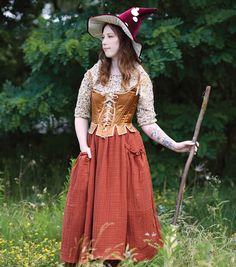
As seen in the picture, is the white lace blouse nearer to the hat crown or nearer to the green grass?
the hat crown

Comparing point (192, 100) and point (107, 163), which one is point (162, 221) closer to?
point (107, 163)

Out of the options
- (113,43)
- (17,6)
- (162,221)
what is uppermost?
(17,6)

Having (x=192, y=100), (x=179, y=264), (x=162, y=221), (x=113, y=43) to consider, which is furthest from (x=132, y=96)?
(x=192, y=100)

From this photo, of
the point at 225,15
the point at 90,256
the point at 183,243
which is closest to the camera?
the point at 90,256

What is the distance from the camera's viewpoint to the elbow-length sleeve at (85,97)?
11.8 ft

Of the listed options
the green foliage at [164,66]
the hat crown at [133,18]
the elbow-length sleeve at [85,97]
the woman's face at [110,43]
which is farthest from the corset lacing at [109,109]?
the green foliage at [164,66]

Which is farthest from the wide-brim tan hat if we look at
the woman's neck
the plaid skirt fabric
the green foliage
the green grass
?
the green foliage

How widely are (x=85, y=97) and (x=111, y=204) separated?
0.64 metres

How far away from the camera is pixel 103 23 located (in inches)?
142

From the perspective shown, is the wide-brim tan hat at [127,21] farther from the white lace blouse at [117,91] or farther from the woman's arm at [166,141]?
the woman's arm at [166,141]

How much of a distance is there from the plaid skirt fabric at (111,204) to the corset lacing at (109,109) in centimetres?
8

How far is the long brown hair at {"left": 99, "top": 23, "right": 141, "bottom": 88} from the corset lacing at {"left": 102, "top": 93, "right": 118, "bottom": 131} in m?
0.08

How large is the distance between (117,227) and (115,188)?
0.72 feet

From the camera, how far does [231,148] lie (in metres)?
6.66
